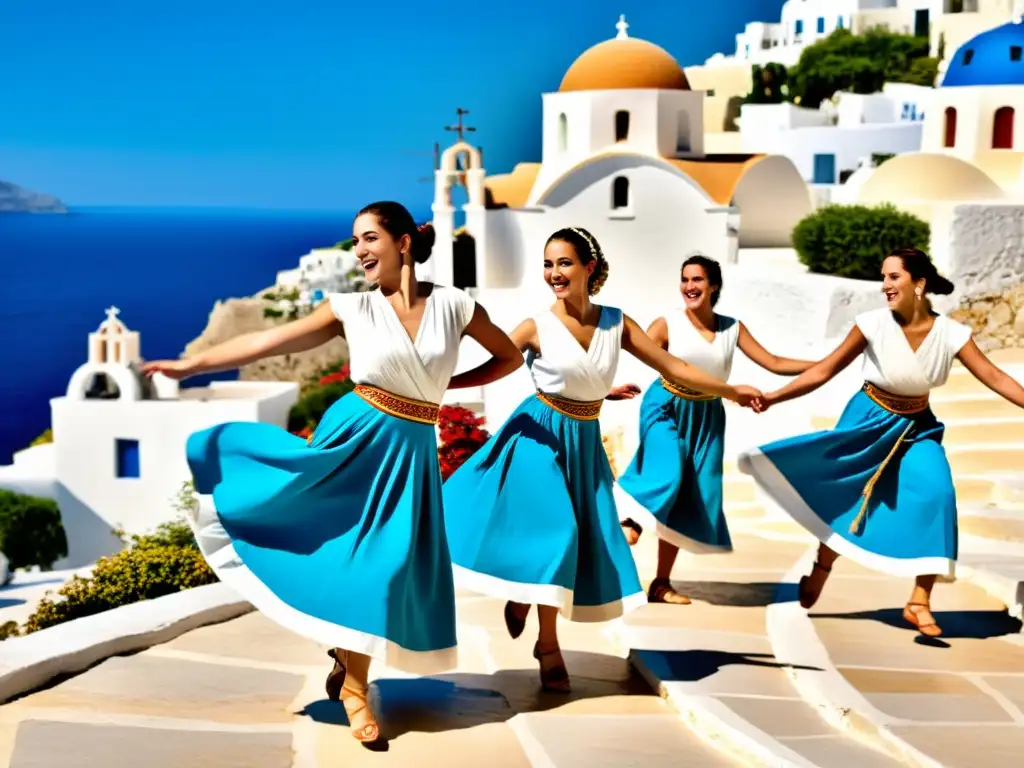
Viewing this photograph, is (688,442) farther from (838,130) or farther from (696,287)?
(838,130)

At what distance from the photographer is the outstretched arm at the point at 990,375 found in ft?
20.1

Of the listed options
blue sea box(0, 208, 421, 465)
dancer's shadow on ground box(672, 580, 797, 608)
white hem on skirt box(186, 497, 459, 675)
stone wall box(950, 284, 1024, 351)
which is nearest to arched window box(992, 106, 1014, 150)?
stone wall box(950, 284, 1024, 351)

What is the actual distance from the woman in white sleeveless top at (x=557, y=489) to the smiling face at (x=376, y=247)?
74 cm

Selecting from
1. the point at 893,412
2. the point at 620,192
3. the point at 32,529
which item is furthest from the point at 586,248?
the point at 32,529

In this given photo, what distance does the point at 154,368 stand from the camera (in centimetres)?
477

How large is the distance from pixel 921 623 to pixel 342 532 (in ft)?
9.42

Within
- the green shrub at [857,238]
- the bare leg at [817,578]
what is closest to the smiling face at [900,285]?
the bare leg at [817,578]

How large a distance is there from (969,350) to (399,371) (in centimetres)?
276

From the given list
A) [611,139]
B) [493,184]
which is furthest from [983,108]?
[493,184]

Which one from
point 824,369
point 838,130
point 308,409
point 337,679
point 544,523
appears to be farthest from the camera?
point 838,130

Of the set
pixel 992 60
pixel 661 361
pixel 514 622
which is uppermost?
pixel 992 60

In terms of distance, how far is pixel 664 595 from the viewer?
707 cm

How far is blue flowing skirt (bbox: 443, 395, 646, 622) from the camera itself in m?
5.29

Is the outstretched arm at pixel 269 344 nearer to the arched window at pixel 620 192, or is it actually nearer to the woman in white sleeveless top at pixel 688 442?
→ the woman in white sleeveless top at pixel 688 442
